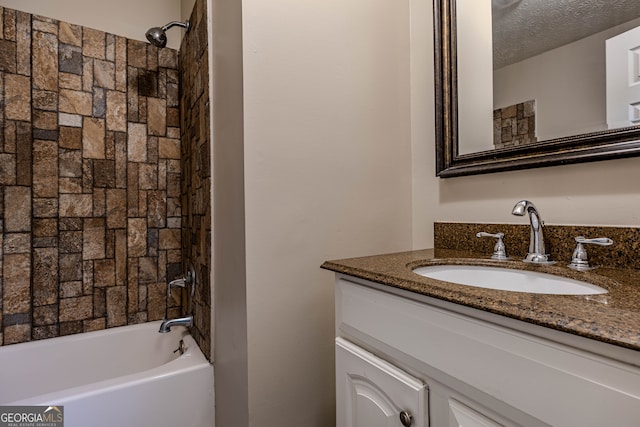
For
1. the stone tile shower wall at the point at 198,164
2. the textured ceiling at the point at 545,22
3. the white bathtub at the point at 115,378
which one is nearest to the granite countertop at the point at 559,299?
the textured ceiling at the point at 545,22

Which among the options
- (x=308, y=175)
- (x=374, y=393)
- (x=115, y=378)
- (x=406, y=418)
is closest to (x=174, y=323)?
(x=115, y=378)

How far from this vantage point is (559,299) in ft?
1.67

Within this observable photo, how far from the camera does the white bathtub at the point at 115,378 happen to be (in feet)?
3.94

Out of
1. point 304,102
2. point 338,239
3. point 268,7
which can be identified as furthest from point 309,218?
point 268,7

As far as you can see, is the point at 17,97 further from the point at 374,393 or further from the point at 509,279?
the point at 509,279

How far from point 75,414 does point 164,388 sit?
0.94 feet

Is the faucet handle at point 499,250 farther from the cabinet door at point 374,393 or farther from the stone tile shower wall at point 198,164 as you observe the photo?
the stone tile shower wall at point 198,164

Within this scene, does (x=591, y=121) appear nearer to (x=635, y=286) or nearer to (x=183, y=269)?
(x=635, y=286)

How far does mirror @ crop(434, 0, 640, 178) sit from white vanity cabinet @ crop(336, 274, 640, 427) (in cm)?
61

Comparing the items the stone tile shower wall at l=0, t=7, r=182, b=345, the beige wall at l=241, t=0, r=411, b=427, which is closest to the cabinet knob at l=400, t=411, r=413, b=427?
the beige wall at l=241, t=0, r=411, b=427

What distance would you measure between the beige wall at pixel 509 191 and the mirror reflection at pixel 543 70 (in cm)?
11

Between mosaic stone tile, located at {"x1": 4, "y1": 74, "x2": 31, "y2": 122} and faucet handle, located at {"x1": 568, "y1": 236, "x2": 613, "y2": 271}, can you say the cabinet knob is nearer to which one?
faucet handle, located at {"x1": 568, "y1": 236, "x2": 613, "y2": 271}

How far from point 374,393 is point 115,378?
118 centimetres

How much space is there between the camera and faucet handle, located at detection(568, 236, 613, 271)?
29.8 inches
